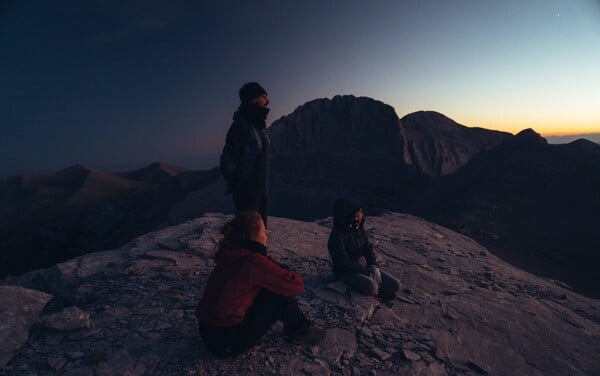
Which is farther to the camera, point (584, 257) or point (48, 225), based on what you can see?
point (48, 225)

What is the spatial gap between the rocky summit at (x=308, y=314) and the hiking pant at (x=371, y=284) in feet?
0.40

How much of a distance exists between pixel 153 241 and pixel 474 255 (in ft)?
27.3

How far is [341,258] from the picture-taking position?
15.3 feet

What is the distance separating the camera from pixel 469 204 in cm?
2144

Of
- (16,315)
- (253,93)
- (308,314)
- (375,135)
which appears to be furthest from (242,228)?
(375,135)

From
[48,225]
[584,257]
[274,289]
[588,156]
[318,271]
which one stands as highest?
[588,156]

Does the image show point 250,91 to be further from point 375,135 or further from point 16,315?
point 375,135

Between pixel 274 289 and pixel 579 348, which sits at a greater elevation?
pixel 274 289

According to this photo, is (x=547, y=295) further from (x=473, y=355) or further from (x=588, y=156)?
(x=588, y=156)

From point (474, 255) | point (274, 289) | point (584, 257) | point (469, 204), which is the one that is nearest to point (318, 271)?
point (274, 289)

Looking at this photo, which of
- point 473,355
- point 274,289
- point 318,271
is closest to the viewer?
point 274,289

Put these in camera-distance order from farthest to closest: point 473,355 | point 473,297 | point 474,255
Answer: point 474,255 → point 473,297 → point 473,355

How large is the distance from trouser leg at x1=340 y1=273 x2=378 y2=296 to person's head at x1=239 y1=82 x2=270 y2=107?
2.69 meters

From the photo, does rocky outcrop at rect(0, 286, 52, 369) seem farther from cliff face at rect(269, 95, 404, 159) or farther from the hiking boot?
cliff face at rect(269, 95, 404, 159)
